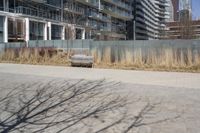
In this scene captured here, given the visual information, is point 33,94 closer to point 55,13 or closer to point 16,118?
point 16,118

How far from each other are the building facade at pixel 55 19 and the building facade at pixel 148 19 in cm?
2558

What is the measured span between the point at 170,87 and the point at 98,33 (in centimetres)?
6939

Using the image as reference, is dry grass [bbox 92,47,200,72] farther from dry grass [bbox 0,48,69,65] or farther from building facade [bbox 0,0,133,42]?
building facade [bbox 0,0,133,42]

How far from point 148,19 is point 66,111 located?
140m

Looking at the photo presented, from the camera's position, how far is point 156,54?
22906 millimetres

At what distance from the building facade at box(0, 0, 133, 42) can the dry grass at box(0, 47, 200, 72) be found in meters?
20.2

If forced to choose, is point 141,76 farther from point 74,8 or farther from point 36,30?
point 74,8

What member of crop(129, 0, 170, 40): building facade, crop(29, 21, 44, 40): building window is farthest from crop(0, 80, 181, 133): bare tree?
crop(129, 0, 170, 40): building facade

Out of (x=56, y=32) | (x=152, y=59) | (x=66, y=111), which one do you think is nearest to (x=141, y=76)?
(x=152, y=59)

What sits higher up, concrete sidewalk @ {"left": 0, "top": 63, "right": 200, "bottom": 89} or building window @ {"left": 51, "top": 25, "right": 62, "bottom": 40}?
building window @ {"left": 51, "top": 25, "right": 62, "bottom": 40}

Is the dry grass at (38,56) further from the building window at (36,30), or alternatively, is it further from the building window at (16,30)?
the building window at (36,30)

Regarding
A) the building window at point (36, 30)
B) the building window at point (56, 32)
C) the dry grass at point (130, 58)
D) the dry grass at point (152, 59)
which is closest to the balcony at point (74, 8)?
the building window at point (56, 32)

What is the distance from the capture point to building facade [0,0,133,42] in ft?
159

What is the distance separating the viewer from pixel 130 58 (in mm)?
23109
